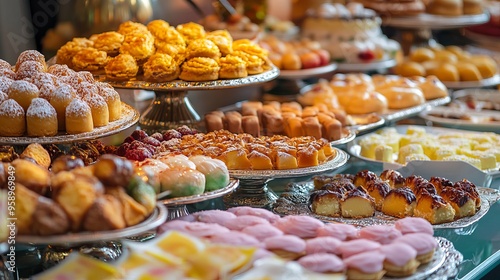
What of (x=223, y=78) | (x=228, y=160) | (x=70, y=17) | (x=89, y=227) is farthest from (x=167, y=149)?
(x=70, y=17)

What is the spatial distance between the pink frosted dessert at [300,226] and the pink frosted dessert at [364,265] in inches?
6.6

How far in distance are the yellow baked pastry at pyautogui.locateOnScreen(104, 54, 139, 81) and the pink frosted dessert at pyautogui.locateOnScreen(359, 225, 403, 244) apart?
1254mm

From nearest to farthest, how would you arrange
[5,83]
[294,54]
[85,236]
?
[85,236], [5,83], [294,54]

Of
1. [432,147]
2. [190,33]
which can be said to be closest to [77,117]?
[190,33]

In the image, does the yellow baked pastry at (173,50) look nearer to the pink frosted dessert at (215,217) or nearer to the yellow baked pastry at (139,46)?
the yellow baked pastry at (139,46)

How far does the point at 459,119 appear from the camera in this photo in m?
4.09

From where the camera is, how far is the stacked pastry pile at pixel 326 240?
184 centimetres

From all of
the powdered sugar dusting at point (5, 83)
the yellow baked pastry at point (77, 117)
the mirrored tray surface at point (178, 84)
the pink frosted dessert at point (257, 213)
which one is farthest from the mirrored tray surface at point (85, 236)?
the mirrored tray surface at point (178, 84)

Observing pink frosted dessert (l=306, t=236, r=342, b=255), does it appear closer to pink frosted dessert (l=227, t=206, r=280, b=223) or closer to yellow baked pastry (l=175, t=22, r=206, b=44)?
pink frosted dessert (l=227, t=206, r=280, b=223)

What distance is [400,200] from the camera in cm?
246

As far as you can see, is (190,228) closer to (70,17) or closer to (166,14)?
(70,17)

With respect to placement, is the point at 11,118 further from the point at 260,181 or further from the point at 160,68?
the point at 260,181

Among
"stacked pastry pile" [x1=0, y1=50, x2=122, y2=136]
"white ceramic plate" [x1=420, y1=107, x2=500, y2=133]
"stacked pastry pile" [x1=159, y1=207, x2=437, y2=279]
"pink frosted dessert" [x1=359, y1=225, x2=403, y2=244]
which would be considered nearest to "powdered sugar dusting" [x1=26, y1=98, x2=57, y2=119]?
A: "stacked pastry pile" [x1=0, y1=50, x2=122, y2=136]

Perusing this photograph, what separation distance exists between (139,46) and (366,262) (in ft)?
4.89
